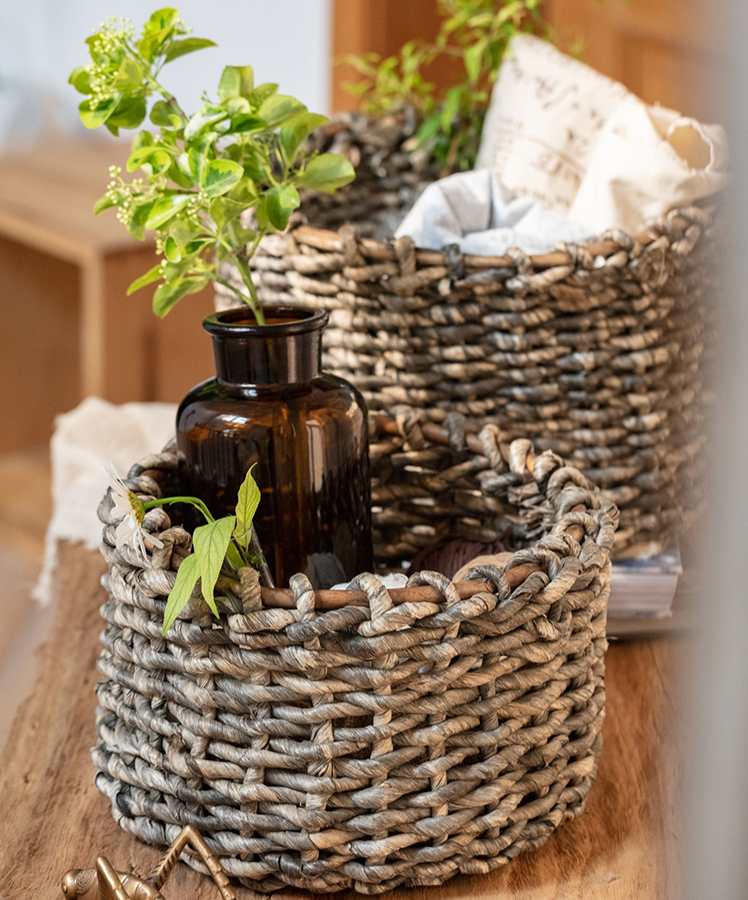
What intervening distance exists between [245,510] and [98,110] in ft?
0.73

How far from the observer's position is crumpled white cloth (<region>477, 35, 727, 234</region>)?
2.31 ft

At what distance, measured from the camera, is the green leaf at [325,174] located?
53 cm

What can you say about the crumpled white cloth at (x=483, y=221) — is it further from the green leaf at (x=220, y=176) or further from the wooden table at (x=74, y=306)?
the wooden table at (x=74, y=306)

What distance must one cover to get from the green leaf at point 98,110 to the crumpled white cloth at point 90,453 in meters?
0.37

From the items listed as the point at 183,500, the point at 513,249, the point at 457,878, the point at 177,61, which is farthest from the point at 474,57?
the point at 177,61

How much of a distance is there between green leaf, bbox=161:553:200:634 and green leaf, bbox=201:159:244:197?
172 mm

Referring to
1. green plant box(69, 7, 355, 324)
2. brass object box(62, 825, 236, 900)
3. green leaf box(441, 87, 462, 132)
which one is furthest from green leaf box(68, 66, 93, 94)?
green leaf box(441, 87, 462, 132)

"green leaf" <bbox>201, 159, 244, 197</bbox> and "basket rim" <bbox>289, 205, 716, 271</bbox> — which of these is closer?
"green leaf" <bbox>201, 159, 244, 197</bbox>

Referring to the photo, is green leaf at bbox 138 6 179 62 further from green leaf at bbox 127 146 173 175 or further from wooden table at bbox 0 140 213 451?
wooden table at bbox 0 140 213 451

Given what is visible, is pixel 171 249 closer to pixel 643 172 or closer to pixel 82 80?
pixel 82 80

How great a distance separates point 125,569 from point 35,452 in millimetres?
1468

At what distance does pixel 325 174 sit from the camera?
0.53 meters

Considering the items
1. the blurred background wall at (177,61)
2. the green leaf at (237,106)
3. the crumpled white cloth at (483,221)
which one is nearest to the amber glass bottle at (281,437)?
the green leaf at (237,106)

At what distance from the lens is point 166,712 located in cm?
44
